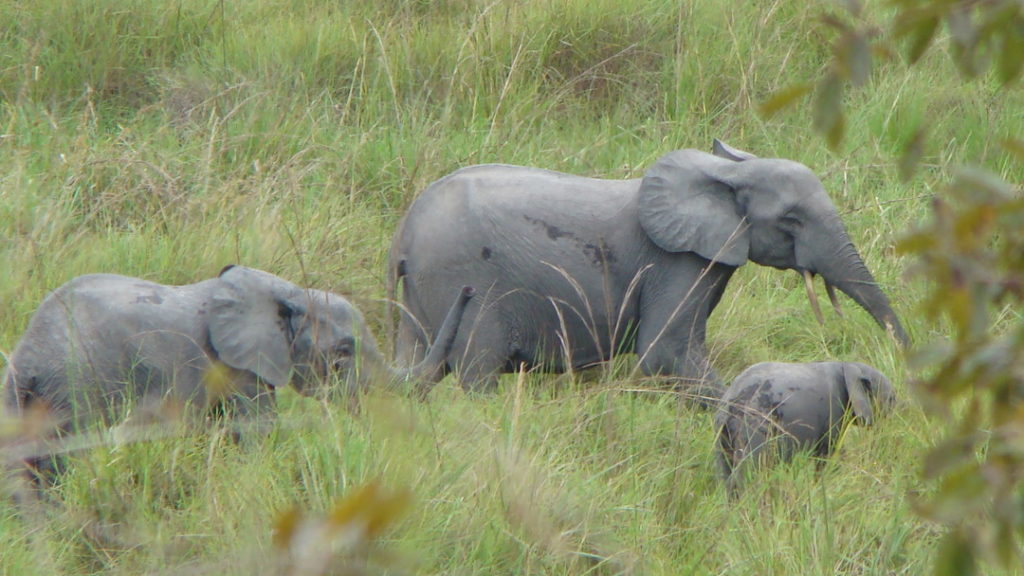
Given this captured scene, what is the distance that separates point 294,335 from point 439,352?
1.31ft

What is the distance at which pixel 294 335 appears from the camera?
436 cm

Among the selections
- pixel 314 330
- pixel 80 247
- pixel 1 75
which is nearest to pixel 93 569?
pixel 314 330

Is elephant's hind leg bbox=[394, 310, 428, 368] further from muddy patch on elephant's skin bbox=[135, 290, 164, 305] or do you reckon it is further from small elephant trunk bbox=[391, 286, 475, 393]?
muddy patch on elephant's skin bbox=[135, 290, 164, 305]

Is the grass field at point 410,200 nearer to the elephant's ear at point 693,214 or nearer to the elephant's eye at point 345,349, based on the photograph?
the elephant's eye at point 345,349

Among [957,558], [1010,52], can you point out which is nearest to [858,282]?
[1010,52]

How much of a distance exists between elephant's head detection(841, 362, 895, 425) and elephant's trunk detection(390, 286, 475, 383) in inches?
41.0

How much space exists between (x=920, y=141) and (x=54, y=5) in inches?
257

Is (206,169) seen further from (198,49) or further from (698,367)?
(698,367)

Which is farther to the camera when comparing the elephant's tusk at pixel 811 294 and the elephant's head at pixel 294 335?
the elephant's tusk at pixel 811 294

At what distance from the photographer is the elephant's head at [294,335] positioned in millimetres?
4223

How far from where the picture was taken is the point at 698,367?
4.99 meters

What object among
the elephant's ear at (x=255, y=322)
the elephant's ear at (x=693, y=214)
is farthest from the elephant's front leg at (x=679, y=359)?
the elephant's ear at (x=255, y=322)

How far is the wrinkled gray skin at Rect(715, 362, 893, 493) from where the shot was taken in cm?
410

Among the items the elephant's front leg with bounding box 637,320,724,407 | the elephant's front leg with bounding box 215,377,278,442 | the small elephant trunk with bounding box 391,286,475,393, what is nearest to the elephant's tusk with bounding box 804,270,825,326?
the elephant's front leg with bounding box 637,320,724,407
